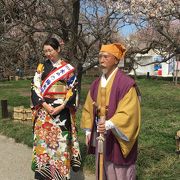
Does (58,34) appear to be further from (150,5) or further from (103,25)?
(150,5)

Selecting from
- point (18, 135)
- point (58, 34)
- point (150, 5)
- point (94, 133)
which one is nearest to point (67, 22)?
point (58, 34)

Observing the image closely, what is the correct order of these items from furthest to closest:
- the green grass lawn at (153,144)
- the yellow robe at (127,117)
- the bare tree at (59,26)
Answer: the bare tree at (59,26) < the green grass lawn at (153,144) < the yellow robe at (127,117)

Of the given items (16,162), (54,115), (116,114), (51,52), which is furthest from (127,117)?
(16,162)

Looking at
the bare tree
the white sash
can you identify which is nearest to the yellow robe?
the white sash

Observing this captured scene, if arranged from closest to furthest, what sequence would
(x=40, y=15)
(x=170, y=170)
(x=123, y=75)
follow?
(x=123, y=75)
(x=170, y=170)
(x=40, y=15)

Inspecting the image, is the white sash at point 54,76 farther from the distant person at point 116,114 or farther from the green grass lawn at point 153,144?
the green grass lawn at point 153,144

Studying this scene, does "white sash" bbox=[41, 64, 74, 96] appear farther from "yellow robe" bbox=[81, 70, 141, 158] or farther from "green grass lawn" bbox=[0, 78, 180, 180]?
"green grass lawn" bbox=[0, 78, 180, 180]

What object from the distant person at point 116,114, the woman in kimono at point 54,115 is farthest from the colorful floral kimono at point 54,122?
the distant person at point 116,114

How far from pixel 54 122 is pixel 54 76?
0.57 metres

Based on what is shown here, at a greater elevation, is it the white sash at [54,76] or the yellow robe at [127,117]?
the white sash at [54,76]

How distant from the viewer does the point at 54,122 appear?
5176 millimetres

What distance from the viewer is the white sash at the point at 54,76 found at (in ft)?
16.8

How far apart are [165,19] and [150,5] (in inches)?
20.5

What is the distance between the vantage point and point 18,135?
342 inches
